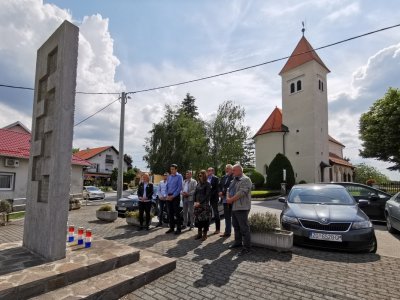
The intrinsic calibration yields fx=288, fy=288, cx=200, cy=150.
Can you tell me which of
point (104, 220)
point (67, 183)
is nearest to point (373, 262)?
point (67, 183)

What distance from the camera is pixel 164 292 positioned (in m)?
3.97

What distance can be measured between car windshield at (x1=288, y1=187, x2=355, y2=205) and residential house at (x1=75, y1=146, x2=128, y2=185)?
51572 millimetres

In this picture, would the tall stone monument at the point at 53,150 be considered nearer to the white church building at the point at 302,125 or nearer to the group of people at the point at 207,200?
the group of people at the point at 207,200

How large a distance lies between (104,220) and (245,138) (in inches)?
1123

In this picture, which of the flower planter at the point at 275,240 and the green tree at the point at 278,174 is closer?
the flower planter at the point at 275,240

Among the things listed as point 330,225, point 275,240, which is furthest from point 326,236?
point 275,240

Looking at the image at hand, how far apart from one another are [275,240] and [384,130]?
2340cm

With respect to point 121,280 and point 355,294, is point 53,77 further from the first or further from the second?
point 355,294

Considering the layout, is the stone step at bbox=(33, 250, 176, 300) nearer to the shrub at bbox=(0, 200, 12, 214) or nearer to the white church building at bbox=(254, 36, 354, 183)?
the shrub at bbox=(0, 200, 12, 214)

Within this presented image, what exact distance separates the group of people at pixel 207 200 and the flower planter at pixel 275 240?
12.7 inches

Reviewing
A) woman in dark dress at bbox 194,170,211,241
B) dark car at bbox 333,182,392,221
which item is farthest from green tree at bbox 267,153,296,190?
woman in dark dress at bbox 194,170,211,241

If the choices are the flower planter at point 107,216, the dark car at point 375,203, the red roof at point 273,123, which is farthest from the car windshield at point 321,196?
the red roof at point 273,123

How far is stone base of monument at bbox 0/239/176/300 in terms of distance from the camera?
3527mm

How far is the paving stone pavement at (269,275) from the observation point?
3893 millimetres
